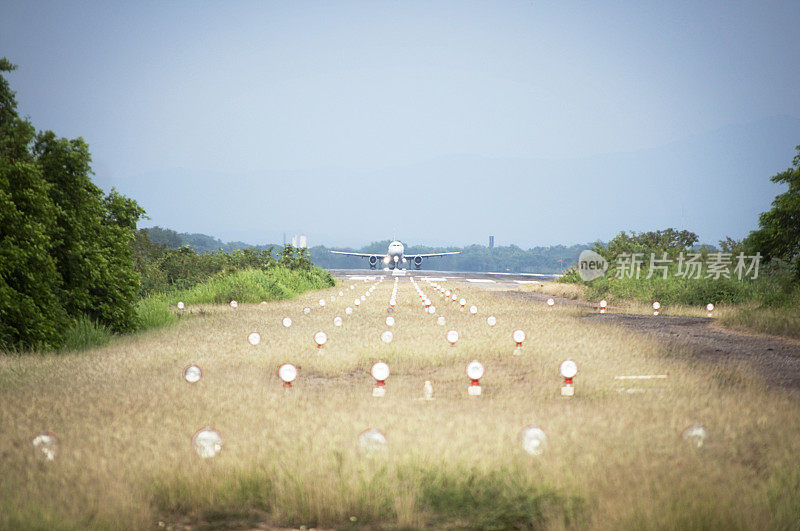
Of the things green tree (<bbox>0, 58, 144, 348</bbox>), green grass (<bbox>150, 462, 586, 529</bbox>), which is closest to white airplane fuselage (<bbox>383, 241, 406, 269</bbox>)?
green tree (<bbox>0, 58, 144, 348</bbox>)

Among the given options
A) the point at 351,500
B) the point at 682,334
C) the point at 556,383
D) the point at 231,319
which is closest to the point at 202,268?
the point at 231,319

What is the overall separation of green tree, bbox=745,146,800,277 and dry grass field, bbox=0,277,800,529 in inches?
387

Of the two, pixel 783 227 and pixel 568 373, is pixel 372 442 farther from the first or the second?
pixel 783 227

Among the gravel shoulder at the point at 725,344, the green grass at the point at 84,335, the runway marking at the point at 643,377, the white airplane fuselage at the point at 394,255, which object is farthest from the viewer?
the white airplane fuselage at the point at 394,255

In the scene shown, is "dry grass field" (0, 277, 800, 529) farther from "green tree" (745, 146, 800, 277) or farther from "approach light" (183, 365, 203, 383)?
"green tree" (745, 146, 800, 277)

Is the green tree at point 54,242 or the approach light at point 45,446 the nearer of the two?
the approach light at point 45,446

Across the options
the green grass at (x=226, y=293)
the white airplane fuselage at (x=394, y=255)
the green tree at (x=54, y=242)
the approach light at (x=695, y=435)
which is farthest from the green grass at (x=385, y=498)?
the white airplane fuselage at (x=394, y=255)

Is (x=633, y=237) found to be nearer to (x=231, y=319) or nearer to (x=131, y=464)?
(x=231, y=319)

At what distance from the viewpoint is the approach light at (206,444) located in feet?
16.0

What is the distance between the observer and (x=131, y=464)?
4773mm

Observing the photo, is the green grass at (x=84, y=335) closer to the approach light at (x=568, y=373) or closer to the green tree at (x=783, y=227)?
the approach light at (x=568, y=373)

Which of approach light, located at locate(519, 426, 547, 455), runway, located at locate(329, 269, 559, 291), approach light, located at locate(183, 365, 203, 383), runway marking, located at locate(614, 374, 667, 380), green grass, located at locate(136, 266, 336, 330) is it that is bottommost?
runway, located at locate(329, 269, 559, 291)

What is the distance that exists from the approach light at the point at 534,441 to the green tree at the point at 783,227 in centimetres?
1540

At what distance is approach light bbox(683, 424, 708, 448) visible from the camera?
17.4 feet
